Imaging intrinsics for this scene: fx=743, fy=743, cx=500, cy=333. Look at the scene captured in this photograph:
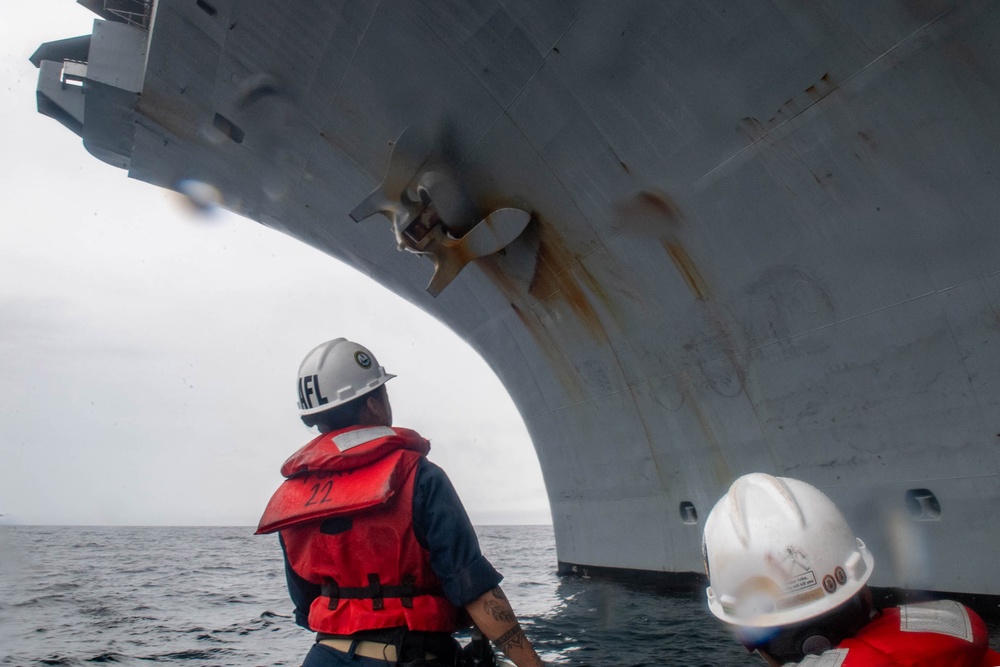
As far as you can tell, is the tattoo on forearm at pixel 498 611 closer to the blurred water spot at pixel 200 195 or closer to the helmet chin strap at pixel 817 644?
the helmet chin strap at pixel 817 644

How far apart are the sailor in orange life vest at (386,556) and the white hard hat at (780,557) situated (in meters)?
0.78

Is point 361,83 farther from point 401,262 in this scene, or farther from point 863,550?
point 863,550

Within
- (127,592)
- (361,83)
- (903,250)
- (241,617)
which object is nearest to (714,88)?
(903,250)

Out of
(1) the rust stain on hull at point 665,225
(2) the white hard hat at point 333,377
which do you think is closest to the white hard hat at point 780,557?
(2) the white hard hat at point 333,377

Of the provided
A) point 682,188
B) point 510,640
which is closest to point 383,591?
point 510,640

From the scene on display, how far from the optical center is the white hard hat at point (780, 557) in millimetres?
1484

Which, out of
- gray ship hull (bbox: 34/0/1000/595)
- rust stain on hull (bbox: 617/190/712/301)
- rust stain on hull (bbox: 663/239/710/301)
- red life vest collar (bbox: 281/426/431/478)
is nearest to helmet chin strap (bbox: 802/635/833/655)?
red life vest collar (bbox: 281/426/431/478)

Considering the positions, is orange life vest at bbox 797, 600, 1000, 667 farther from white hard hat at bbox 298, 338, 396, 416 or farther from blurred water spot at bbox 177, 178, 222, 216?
blurred water spot at bbox 177, 178, 222, 216

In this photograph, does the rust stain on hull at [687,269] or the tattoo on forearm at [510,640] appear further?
the rust stain on hull at [687,269]

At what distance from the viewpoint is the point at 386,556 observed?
222 centimetres

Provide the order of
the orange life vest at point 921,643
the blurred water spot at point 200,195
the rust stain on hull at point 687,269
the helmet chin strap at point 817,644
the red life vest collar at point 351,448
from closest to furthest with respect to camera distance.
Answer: the orange life vest at point 921,643 → the helmet chin strap at point 817,644 → the red life vest collar at point 351,448 → the rust stain on hull at point 687,269 → the blurred water spot at point 200,195

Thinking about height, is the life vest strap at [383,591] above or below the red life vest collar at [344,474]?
below

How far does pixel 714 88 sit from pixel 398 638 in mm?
3881

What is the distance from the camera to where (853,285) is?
4.99 m
